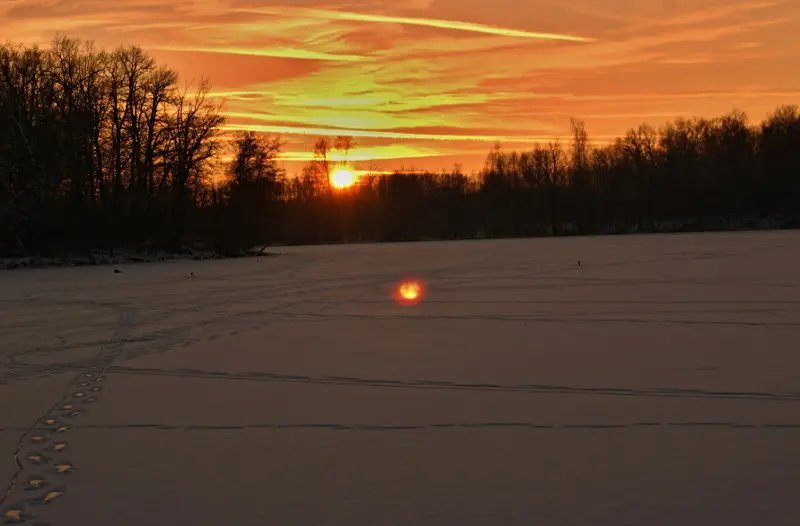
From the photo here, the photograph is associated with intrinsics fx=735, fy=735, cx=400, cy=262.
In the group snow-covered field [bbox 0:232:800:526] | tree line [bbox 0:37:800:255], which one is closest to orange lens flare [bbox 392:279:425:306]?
snow-covered field [bbox 0:232:800:526]

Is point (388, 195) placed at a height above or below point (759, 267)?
above

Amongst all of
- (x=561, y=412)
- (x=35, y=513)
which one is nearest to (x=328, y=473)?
(x=35, y=513)

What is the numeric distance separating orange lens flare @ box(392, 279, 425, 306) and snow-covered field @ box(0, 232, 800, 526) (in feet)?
6.47

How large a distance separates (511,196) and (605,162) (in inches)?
491

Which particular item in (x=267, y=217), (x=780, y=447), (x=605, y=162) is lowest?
(x=780, y=447)

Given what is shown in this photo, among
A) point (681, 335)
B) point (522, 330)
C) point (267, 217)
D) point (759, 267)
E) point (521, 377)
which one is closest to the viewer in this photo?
point (521, 377)

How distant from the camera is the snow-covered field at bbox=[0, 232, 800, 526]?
3.81 metres

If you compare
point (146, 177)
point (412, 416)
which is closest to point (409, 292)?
point (412, 416)

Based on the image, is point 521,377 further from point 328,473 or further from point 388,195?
point 388,195

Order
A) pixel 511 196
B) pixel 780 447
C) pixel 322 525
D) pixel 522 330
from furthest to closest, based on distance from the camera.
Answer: pixel 511 196
pixel 522 330
pixel 780 447
pixel 322 525

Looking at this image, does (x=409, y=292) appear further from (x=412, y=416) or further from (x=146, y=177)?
(x=146, y=177)

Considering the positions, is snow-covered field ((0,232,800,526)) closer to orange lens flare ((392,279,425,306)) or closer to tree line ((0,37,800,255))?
orange lens flare ((392,279,425,306))

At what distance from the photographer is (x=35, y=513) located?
3.68 meters

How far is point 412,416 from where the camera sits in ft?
18.2
